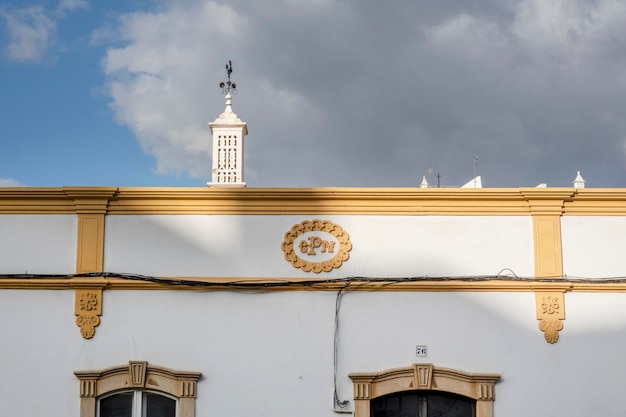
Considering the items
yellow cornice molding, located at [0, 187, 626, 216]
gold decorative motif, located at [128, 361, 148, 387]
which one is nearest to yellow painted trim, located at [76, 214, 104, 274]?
yellow cornice molding, located at [0, 187, 626, 216]

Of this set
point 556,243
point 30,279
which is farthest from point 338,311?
point 30,279

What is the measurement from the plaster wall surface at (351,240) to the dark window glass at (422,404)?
5.18ft

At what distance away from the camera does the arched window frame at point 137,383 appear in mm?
11320

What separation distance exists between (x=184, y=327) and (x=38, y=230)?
2352mm

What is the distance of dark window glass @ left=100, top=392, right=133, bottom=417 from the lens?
11.4m

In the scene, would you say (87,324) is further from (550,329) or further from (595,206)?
(595,206)

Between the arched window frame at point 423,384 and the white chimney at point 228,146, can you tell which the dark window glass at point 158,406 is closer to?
the arched window frame at point 423,384

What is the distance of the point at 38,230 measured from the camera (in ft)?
39.1

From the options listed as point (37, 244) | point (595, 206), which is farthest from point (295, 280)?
point (595, 206)

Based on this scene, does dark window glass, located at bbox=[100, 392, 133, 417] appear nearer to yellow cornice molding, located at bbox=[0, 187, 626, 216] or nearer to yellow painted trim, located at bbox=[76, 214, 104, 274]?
yellow painted trim, located at bbox=[76, 214, 104, 274]

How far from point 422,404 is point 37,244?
17.8ft

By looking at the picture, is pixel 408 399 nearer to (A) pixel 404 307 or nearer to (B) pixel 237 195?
(A) pixel 404 307

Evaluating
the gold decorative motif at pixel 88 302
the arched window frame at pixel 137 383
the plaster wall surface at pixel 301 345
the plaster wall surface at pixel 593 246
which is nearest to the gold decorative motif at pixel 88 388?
the arched window frame at pixel 137 383

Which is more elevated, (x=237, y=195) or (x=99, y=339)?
(x=237, y=195)
